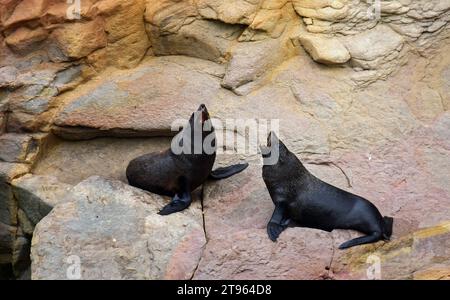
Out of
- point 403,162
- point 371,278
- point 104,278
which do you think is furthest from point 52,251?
point 403,162

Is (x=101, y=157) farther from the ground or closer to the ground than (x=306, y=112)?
closer to the ground

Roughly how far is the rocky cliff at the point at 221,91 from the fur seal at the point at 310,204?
0.36 metres

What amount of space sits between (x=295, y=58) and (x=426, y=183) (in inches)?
82.8

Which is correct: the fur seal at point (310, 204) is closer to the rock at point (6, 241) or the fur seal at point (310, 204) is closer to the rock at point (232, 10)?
the rock at point (232, 10)

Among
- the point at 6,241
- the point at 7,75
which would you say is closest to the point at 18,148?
the point at 7,75

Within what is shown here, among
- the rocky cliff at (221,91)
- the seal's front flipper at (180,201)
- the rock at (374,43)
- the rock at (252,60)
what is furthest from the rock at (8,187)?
the rock at (374,43)

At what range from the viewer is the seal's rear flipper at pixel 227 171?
340 inches

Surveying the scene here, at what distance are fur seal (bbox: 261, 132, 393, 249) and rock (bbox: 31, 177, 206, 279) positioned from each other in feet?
2.46

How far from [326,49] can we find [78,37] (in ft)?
8.85

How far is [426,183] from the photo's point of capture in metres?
8.48

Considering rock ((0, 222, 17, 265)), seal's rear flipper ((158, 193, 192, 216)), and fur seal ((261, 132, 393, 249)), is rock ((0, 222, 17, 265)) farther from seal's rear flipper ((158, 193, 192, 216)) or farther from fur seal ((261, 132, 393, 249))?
fur seal ((261, 132, 393, 249))

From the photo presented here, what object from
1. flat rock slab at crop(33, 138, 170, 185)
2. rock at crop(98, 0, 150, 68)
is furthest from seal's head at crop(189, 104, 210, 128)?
rock at crop(98, 0, 150, 68)

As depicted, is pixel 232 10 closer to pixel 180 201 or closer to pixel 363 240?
pixel 180 201

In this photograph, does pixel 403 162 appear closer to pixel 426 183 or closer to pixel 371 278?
pixel 426 183
